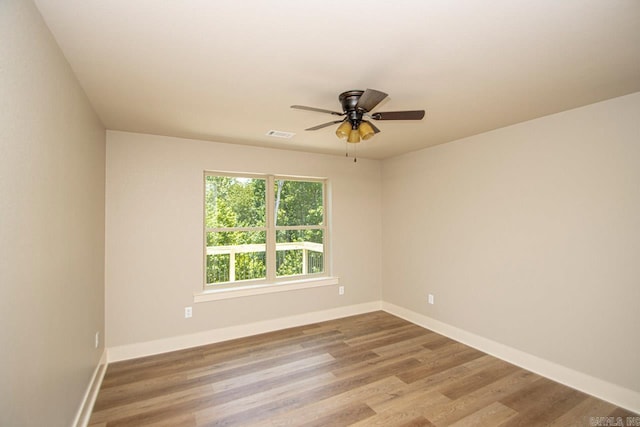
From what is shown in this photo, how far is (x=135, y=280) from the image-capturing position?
11.1 ft

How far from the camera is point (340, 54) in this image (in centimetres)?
183

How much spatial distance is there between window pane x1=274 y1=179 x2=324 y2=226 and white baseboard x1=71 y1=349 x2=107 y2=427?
250cm

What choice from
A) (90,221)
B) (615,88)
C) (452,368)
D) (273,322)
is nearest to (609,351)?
(452,368)

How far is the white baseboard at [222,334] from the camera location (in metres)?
3.33

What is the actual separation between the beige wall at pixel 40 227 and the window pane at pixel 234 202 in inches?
62.8

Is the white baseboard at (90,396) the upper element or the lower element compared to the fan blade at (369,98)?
lower

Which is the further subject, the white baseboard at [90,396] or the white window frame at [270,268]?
the white window frame at [270,268]

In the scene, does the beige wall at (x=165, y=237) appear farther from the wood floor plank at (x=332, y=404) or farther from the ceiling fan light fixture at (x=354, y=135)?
the ceiling fan light fixture at (x=354, y=135)

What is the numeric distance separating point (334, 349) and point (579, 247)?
8.62 feet

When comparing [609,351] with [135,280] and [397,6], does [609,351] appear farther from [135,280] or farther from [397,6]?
[135,280]

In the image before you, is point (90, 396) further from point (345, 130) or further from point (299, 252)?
point (345, 130)

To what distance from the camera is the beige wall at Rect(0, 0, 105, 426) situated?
1.18m

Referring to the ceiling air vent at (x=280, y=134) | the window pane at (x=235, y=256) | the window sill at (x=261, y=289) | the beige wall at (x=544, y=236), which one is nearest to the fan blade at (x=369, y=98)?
the ceiling air vent at (x=280, y=134)

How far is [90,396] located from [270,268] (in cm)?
226
